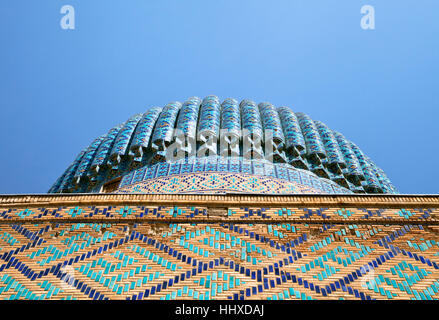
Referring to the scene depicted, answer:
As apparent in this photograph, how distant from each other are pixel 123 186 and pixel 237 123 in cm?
304

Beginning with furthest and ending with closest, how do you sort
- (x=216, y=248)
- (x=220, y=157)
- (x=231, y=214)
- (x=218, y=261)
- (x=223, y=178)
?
(x=220, y=157), (x=223, y=178), (x=231, y=214), (x=216, y=248), (x=218, y=261)

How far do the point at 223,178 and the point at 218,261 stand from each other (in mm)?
4582

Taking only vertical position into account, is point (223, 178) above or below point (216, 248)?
above

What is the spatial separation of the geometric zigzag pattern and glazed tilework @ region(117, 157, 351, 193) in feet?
12.8

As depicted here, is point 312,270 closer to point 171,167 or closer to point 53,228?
point 53,228

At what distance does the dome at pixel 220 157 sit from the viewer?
24.8 ft

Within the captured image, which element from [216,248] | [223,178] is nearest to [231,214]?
[216,248]

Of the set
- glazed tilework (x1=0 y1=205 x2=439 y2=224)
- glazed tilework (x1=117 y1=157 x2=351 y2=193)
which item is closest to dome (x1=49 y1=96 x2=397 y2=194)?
glazed tilework (x1=117 y1=157 x2=351 y2=193)

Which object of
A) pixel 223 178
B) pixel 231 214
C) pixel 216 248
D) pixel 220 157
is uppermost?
pixel 220 157

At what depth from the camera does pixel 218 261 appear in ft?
9.51

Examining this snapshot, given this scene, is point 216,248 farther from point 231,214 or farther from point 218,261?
point 231,214

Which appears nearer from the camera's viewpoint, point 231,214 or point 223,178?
point 231,214

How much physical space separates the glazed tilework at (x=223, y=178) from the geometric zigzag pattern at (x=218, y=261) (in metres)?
3.89

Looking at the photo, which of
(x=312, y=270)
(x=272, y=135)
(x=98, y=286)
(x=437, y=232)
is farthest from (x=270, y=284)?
(x=272, y=135)
